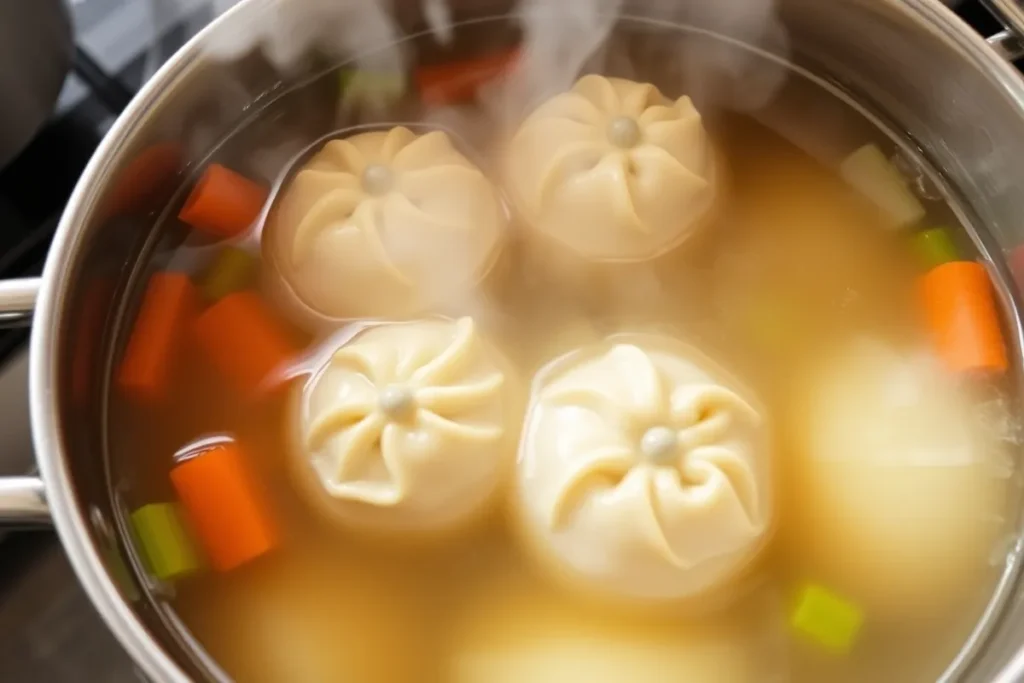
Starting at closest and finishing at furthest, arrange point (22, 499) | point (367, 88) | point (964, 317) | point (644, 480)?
point (22, 499)
point (644, 480)
point (964, 317)
point (367, 88)

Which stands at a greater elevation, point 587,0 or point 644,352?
point 587,0

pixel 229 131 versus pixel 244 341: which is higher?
pixel 229 131

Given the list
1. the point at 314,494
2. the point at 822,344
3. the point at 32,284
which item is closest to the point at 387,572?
the point at 314,494

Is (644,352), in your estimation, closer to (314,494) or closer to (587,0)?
(314,494)

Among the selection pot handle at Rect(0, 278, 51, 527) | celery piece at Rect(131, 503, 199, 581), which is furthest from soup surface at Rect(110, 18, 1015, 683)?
pot handle at Rect(0, 278, 51, 527)

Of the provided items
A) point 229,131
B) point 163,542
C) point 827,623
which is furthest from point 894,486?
point 229,131

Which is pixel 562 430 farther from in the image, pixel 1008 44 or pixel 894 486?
pixel 1008 44
